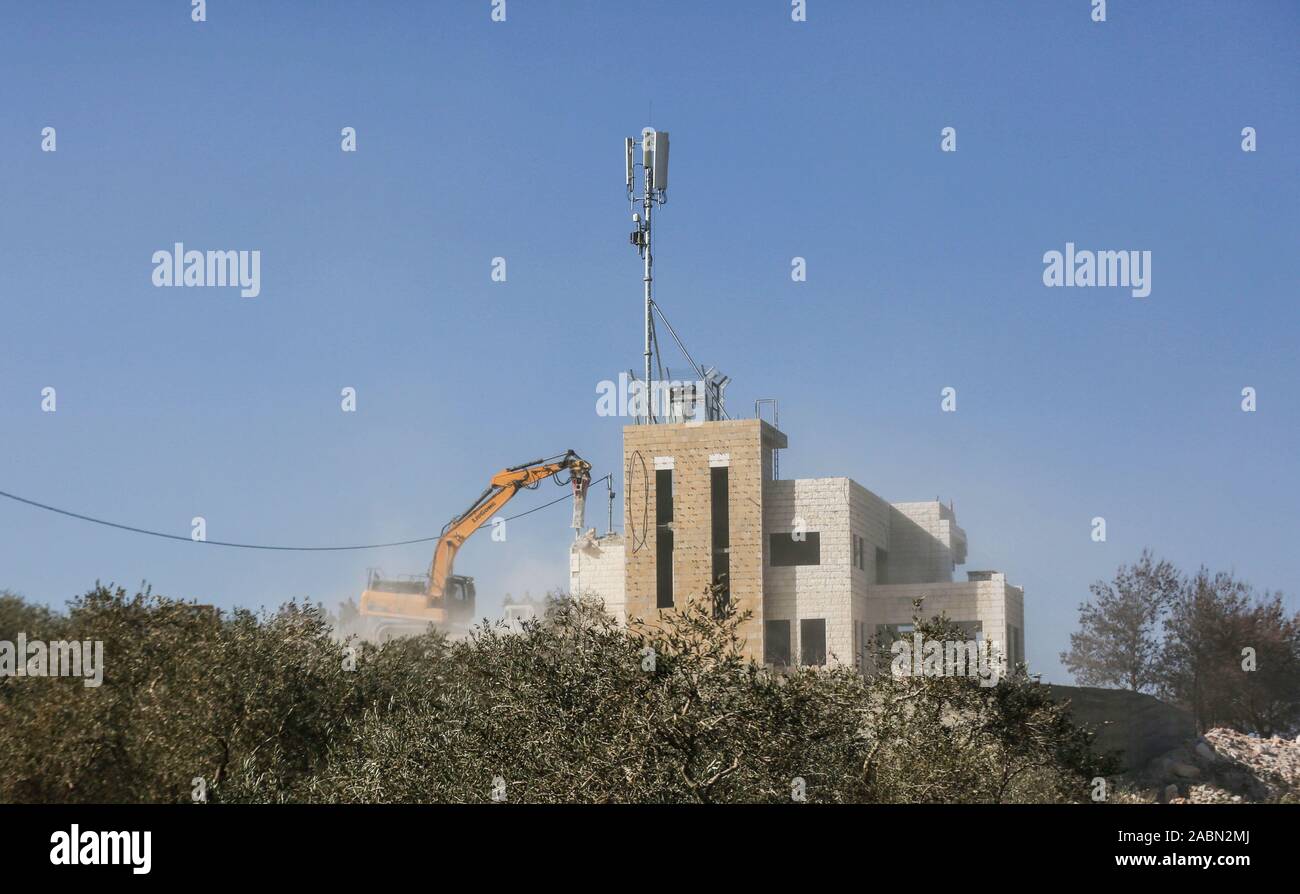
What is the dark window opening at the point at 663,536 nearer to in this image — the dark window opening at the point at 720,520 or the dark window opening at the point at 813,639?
the dark window opening at the point at 720,520

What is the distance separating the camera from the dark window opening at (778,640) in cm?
6656

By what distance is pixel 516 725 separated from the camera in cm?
2645

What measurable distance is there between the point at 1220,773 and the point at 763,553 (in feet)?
73.8

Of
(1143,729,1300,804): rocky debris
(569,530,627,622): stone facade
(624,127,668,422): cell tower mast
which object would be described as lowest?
(1143,729,1300,804): rocky debris

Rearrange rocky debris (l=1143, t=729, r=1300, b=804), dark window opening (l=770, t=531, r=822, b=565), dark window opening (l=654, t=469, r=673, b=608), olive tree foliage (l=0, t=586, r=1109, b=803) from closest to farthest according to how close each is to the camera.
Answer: olive tree foliage (l=0, t=586, r=1109, b=803)
rocky debris (l=1143, t=729, r=1300, b=804)
dark window opening (l=770, t=531, r=822, b=565)
dark window opening (l=654, t=469, r=673, b=608)

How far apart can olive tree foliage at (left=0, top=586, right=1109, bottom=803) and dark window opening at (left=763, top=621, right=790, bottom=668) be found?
103 ft

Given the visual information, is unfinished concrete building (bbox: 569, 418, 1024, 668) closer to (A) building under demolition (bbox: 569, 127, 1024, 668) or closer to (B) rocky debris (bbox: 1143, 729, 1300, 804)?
(A) building under demolition (bbox: 569, 127, 1024, 668)

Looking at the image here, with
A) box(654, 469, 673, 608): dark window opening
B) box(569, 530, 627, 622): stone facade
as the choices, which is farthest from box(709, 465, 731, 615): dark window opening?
box(569, 530, 627, 622): stone facade

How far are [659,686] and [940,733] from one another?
23.4ft

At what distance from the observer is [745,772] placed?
24.0m

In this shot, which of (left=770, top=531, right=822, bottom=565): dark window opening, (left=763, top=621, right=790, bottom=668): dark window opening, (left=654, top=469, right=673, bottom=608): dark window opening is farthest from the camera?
(left=654, top=469, right=673, bottom=608): dark window opening

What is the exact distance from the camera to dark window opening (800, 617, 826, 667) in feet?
216
